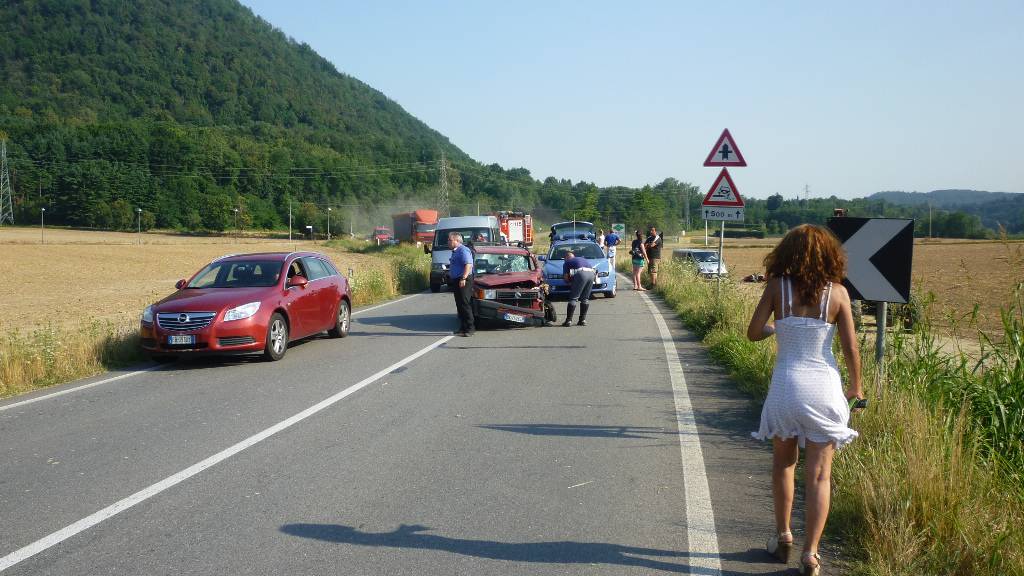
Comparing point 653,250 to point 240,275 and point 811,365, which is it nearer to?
point 240,275

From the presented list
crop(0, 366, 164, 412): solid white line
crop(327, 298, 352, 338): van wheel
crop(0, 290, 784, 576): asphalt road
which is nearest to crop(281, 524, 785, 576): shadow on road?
crop(0, 290, 784, 576): asphalt road

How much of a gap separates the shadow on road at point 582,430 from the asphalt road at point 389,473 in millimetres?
39

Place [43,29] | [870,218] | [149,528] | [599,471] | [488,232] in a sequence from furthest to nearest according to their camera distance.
Answer: [43,29], [488,232], [870,218], [599,471], [149,528]

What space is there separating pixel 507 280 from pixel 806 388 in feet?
38.2

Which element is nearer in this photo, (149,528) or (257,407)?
(149,528)

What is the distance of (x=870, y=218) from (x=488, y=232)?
869 inches

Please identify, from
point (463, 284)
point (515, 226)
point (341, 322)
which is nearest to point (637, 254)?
point (463, 284)

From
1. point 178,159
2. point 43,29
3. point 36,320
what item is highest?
point 43,29

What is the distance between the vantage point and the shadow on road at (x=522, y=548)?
455 centimetres

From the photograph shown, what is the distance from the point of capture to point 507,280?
1575 cm

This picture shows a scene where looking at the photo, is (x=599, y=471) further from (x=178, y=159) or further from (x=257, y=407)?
(x=178, y=159)

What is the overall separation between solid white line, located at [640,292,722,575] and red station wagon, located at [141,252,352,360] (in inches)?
222

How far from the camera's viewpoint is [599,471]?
629 cm

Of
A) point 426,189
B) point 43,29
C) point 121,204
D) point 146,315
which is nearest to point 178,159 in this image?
point 121,204
